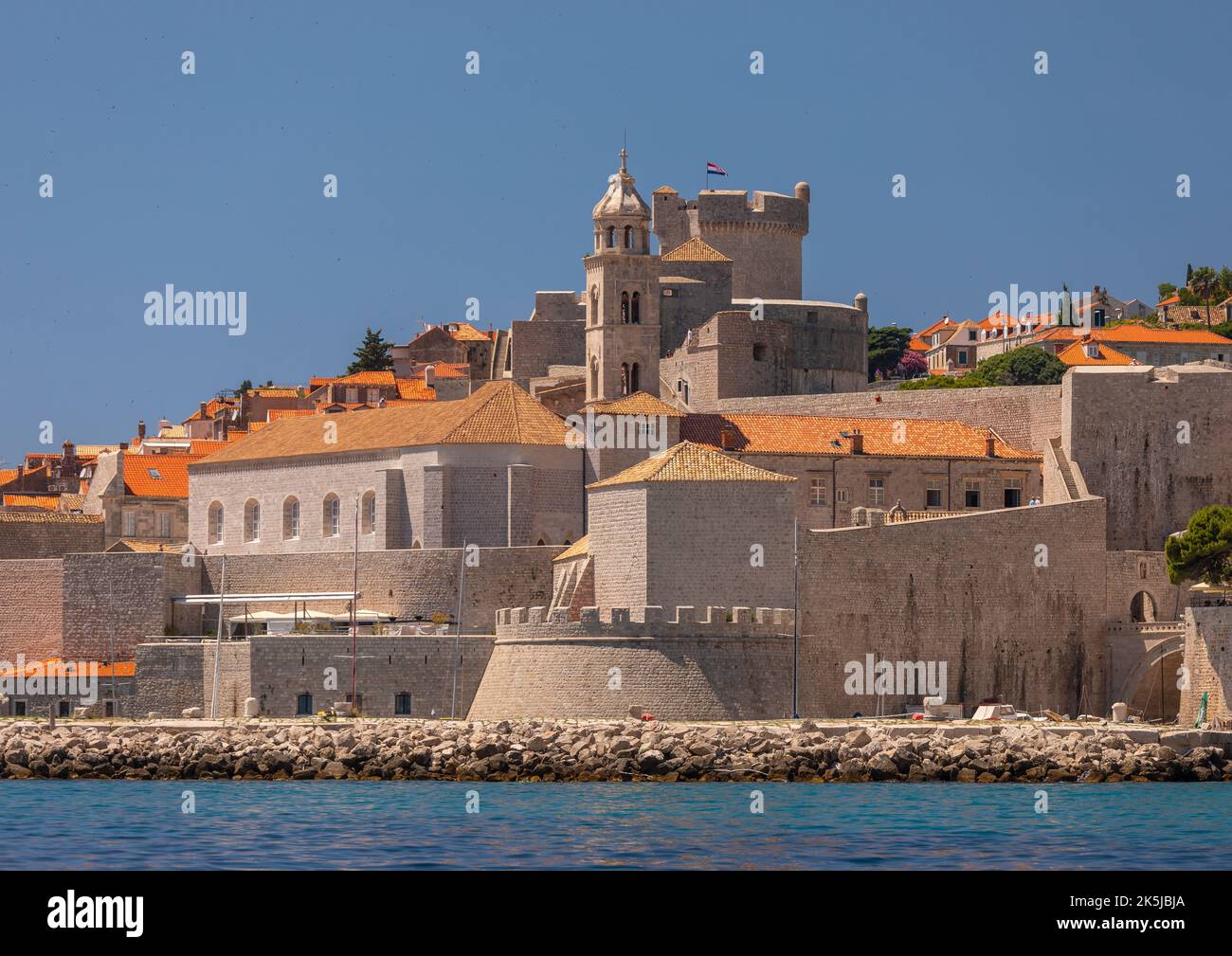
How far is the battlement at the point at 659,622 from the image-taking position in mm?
42719

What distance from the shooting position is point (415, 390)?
82.7m

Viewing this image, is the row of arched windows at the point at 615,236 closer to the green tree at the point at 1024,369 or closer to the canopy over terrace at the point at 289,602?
the canopy over terrace at the point at 289,602

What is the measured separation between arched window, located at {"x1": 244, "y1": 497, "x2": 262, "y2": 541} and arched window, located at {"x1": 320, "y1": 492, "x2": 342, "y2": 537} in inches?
100

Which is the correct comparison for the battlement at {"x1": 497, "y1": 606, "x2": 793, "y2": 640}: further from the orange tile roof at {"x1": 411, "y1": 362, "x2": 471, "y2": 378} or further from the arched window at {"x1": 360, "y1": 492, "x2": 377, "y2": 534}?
the orange tile roof at {"x1": 411, "y1": 362, "x2": 471, "y2": 378}

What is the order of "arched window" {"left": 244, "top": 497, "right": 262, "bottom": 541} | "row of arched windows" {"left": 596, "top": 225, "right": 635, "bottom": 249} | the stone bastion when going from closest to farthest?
1. the stone bastion
2. "row of arched windows" {"left": 596, "top": 225, "right": 635, "bottom": 249}
3. "arched window" {"left": 244, "top": 497, "right": 262, "bottom": 541}

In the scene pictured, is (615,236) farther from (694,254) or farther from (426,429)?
(694,254)

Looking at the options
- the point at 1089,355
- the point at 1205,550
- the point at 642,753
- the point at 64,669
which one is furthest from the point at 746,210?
the point at 642,753

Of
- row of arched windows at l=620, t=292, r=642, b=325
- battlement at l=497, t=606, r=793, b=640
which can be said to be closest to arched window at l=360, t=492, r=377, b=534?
row of arched windows at l=620, t=292, r=642, b=325

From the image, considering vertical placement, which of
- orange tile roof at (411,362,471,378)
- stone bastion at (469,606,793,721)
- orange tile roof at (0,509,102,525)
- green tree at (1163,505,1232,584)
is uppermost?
orange tile roof at (411,362,471,378)

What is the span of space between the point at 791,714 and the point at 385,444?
14579mm

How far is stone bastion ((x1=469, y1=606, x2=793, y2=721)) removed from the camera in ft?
140

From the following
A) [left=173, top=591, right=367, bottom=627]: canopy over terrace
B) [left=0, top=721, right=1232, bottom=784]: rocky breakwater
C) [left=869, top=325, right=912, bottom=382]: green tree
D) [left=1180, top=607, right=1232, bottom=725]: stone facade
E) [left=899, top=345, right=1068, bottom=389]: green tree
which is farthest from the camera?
[left=869, top=325, right=912, bottom=382]: green tree

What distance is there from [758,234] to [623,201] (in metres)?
15.3

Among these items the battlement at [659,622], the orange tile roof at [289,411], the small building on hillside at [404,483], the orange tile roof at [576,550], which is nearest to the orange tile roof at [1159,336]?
the orange tile roof at [289,411]
